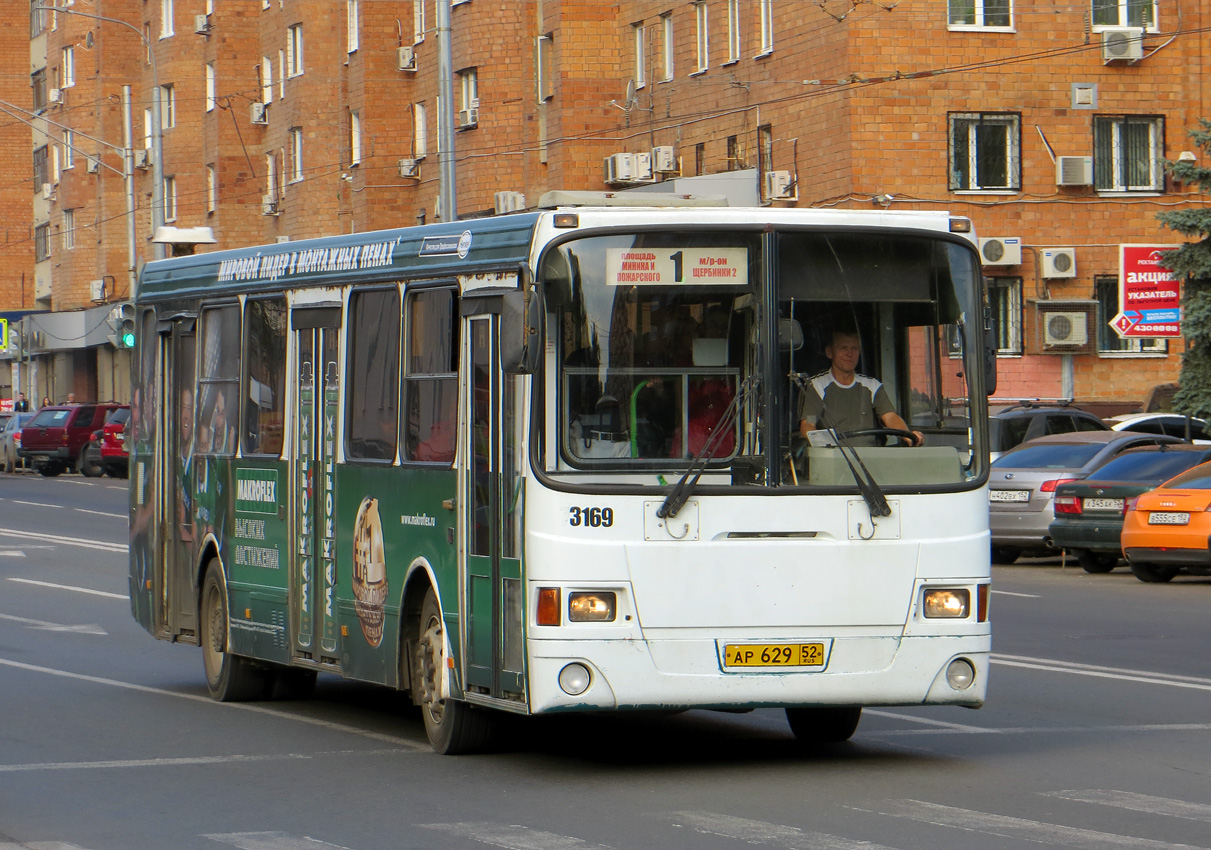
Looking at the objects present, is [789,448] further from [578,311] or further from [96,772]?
[96,772]

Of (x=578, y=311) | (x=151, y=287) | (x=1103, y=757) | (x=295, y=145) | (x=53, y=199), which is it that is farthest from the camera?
(x=53, y=199)

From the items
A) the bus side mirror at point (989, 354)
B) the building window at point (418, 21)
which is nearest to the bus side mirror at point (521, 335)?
the bus side mirror at point (989, 354)

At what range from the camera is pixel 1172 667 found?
15.1 metres

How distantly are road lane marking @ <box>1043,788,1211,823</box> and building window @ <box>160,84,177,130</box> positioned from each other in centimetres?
6302

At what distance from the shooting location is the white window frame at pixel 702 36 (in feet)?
141

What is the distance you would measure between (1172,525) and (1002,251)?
16629 mm

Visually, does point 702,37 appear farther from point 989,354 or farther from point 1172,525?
point 989,354

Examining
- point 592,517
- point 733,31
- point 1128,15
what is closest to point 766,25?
point 733,31

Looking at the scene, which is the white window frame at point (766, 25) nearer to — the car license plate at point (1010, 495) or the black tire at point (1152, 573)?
the car license plate at point (1010, 495)

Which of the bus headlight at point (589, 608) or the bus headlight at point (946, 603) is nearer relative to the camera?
the bus headlight at point (589, 608)

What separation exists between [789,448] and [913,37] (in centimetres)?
3018

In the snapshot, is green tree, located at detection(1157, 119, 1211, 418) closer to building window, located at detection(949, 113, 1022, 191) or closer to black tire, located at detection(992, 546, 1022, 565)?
black tire, located at detection(992, 546, 1022, 565)

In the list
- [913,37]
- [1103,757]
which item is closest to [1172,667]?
[1103,757]

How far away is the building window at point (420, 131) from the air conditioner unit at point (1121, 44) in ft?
62.7
